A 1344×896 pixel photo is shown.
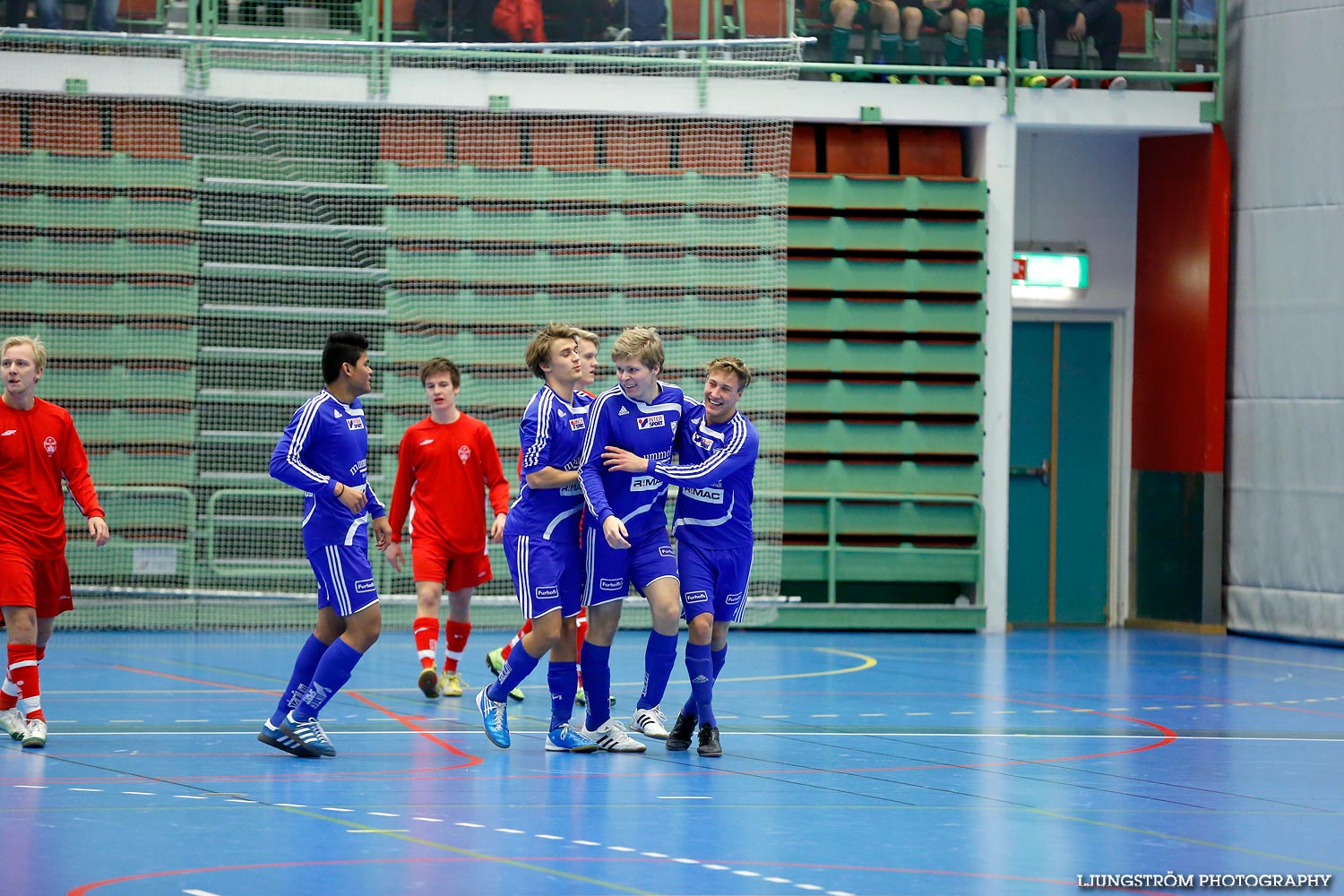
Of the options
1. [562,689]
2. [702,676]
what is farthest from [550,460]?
[702,676]

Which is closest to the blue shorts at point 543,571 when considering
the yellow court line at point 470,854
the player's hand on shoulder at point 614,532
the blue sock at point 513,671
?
the blue sock at point 513,671

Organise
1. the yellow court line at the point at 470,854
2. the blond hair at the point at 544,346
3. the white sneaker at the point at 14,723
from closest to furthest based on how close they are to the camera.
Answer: the yellow court line at the point at 470,854 < the blond hair at the point at 544,346 < the white sneaker at the point at 14,723

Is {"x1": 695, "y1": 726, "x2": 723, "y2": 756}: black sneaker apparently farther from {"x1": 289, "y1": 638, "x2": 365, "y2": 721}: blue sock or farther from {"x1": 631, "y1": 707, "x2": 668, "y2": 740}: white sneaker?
{"x1": 289, "y1": 638, "x2": 365, "y2": 721}: blue sock

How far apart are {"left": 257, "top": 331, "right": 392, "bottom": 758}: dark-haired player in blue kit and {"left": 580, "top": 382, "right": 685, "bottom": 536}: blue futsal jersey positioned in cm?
107

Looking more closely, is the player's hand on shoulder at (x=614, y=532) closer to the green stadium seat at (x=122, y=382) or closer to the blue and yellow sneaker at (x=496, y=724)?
the blue and yellow sneaker at (x=496, y=724)

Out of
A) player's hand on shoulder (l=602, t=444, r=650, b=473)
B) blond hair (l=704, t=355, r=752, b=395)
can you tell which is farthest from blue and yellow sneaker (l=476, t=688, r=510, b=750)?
blond hair (l=704, t=355, r=752, b=395)

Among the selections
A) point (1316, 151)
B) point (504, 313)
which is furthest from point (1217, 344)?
point (504, 313)

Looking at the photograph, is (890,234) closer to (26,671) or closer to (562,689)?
(562,689)

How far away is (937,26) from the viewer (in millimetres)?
15148

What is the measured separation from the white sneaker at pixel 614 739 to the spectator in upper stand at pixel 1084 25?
9.42 meters

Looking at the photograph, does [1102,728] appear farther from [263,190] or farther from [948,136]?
[263,190]

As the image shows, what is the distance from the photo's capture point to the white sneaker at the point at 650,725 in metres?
8.24

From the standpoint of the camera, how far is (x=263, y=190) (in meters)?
14.8

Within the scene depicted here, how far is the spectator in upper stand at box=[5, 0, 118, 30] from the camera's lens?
13891 millimetres
